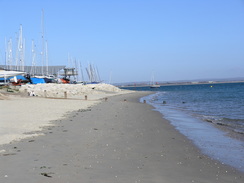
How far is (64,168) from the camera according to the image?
20.9 ft

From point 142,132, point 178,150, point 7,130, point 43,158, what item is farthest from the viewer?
point 142,132

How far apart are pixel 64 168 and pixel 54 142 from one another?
9.95 ft

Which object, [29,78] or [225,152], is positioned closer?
[225,152]

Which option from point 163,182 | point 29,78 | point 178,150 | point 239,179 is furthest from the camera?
point 29,78

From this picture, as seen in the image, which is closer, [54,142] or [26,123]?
[54,142]

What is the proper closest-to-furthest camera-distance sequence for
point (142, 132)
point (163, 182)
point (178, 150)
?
point (163, 182) → point (178, 150) → point (142, 132)

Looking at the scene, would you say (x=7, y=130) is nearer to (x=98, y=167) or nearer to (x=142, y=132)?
(x=142, y=132)

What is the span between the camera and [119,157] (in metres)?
7.57

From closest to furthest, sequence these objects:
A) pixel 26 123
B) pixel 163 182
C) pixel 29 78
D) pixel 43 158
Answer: pixel 163 182 < pixel 43 158 < pixel 26 123 < pixel 29 78

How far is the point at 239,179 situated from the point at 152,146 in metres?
3.36

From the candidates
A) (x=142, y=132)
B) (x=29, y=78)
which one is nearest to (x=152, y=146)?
(x=142, y=132)

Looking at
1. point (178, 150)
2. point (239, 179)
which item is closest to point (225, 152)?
point (178, 150)

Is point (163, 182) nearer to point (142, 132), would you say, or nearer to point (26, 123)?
point (142, 132)

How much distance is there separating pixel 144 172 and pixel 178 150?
283 cm
